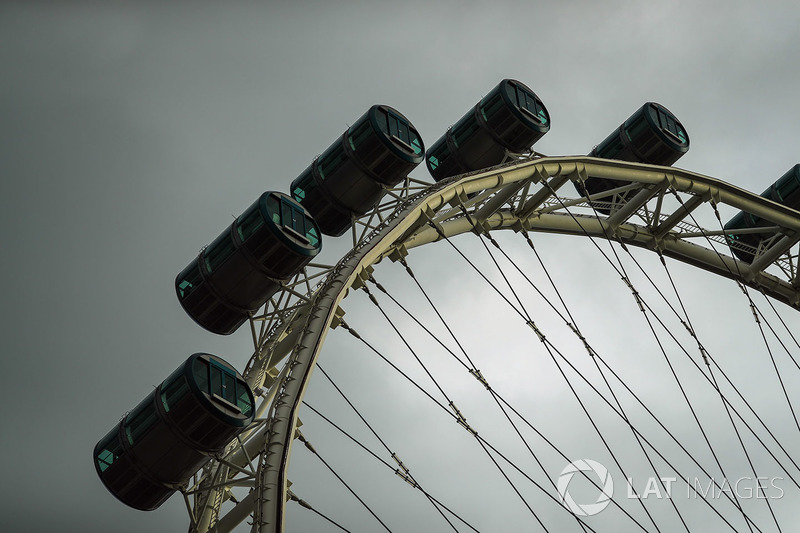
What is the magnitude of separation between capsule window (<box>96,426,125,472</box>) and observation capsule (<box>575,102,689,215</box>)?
18256 mm

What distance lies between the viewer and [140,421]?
77.8ft

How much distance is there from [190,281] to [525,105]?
11.1 m

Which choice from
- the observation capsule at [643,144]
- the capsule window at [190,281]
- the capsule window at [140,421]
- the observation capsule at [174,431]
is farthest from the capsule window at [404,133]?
the capsule window at [140,421]

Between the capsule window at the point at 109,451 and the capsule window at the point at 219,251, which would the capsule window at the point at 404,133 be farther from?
the capsule window at the point at 109,451

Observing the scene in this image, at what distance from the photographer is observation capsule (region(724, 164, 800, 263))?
41156mm

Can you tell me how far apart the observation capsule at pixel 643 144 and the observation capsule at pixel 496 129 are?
4659 mm

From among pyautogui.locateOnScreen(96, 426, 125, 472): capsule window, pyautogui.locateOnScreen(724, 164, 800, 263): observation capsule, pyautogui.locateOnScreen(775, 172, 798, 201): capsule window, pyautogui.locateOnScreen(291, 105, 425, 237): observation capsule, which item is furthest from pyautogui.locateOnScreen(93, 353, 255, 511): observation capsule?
pyautogui.locateOnScreen(775, 172, 798, 201): capsule window

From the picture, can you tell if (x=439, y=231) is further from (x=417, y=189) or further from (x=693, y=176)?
(x=693, y=176)

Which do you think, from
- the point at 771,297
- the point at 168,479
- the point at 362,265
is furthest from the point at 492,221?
the point at 771,297

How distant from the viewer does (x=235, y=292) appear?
26562 mm

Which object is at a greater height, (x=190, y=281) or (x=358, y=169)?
(x=358, y=169)

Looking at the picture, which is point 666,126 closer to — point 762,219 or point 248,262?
point 762,219

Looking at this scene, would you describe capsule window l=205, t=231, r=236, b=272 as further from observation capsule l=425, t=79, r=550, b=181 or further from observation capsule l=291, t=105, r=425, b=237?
observation capsule l=425, t=79, r=550, b=181

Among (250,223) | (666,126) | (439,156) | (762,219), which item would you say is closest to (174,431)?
(250,223)
